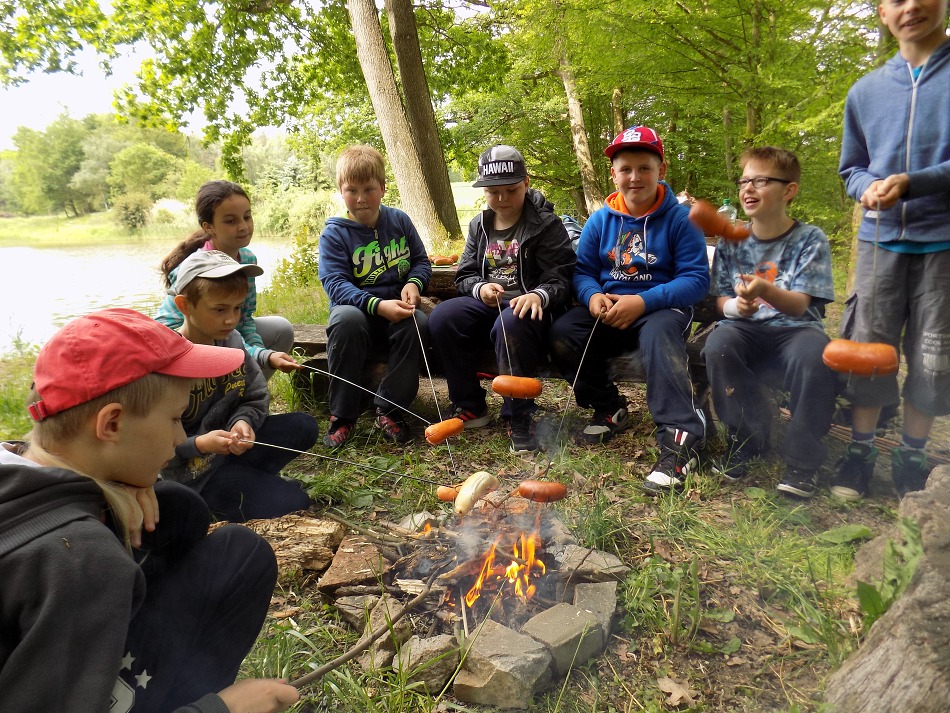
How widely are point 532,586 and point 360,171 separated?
2670 millimetres

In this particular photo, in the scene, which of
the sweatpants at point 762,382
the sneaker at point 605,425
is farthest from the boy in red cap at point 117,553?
the sweatpants at point 762,382

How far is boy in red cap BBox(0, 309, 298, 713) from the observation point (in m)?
0.95

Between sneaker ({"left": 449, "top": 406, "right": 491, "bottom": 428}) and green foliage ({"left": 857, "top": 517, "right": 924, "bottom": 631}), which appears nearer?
green foliage ({"left": 857, "top": 517, "right": 924, "bottom": 631})

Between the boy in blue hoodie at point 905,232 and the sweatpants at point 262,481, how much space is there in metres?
2.56

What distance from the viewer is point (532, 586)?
208 centimetres

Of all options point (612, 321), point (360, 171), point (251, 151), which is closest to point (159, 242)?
point (251, 151)

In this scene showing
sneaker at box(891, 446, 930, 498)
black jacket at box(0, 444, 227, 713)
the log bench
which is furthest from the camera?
the log bench

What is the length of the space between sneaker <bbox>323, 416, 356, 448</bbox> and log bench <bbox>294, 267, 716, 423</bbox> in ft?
1.24

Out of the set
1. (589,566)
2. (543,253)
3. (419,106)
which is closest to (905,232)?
(543,253)

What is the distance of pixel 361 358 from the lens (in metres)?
3.65

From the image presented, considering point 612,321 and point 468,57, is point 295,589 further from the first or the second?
point 468,57

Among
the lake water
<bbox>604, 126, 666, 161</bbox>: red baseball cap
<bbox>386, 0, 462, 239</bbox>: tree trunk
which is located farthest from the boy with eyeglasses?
<bbox>386, 0, 462, 239</bbox>: tree trunk

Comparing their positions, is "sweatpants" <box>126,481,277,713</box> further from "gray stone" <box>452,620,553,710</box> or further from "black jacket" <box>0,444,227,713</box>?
"gray stone" <box>452,620,553,710</box>

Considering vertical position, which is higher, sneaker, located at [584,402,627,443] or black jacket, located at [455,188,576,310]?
black jacket, located at [455,188,576,310]
